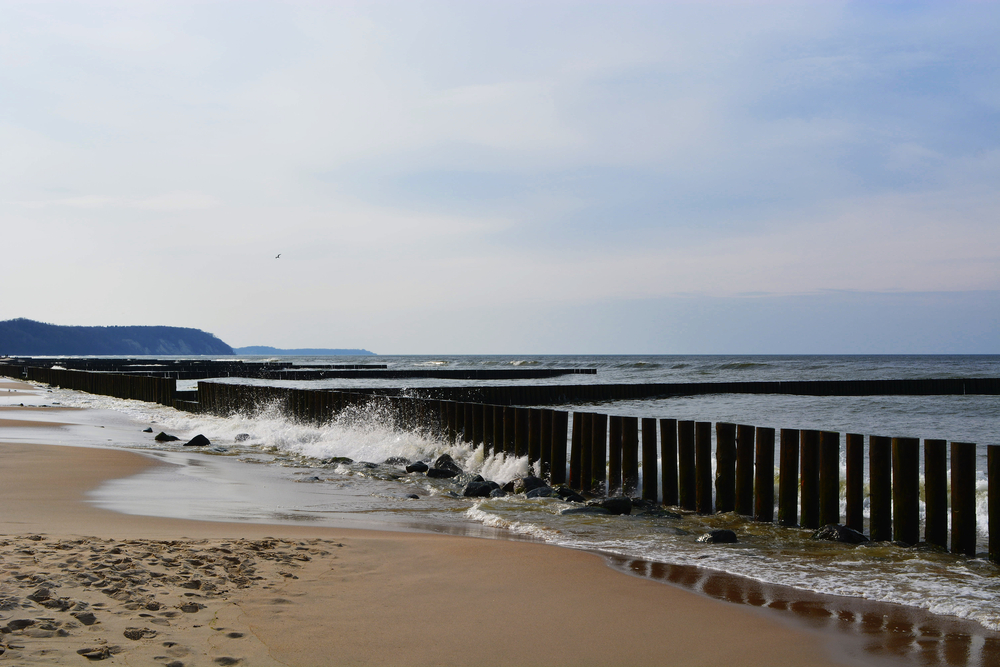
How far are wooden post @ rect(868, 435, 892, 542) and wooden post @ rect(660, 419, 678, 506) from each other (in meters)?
2.55

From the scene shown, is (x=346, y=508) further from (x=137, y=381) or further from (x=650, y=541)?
(x=137, y=381)

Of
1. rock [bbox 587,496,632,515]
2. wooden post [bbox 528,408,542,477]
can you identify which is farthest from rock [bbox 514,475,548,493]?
rock [bbox 587,496,632,515]

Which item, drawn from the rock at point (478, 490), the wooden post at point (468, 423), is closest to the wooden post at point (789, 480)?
the rock at point (478, 490)

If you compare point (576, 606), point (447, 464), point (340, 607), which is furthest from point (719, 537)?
point (447, 464)

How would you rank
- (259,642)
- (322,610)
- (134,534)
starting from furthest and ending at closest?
(134,534), (322,610), (259,642)

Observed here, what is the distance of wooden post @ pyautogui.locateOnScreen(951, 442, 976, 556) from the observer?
7023mm

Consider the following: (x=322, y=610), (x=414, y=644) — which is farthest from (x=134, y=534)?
(x=414, y=644)

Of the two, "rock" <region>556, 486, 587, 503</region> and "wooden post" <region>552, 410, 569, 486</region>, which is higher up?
"wooden post" <region>552, 410, 569, 486</region>

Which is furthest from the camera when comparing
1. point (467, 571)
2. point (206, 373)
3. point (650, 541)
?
point (206, 373)

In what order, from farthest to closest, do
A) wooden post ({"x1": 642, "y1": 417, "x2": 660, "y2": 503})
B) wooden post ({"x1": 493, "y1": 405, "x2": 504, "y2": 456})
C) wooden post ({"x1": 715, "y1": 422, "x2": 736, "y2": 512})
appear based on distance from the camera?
1. wooden post ({"x1": 493, "y1": 405, "x2": 504, "y2": 456})
2. wooden post ({"x1": 642, "y1": 417, "x2": 660, "y2": 503})
3. wooden post ({"x1": 715, "y1": 422, "x2": 736, "y2": 512})

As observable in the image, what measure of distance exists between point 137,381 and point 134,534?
94.2ft

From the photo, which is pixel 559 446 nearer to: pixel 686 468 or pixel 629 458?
pixel 629 458

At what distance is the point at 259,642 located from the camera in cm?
386

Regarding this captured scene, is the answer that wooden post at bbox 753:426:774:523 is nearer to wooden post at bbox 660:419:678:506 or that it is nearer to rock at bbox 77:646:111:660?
wooden post at bbox 660:419:678:506
